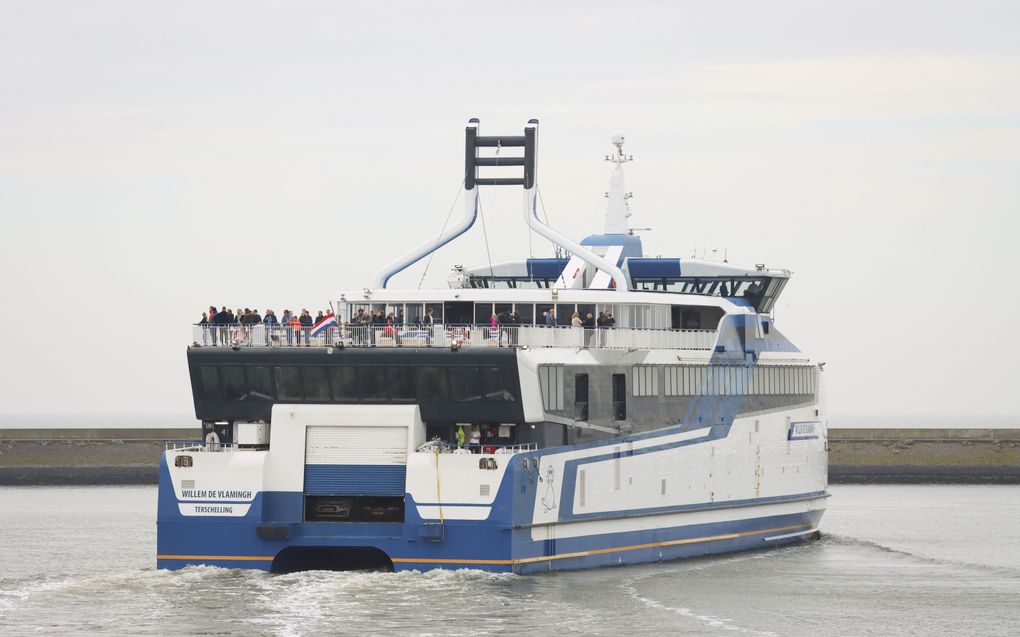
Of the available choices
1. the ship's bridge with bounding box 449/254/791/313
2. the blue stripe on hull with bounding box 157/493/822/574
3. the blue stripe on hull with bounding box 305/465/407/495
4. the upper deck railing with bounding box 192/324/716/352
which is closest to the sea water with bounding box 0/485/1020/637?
the blue stripe on hull with bounding box 157/493/822/574

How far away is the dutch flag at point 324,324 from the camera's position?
113ft

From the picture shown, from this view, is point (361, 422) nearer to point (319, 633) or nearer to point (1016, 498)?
point (319, 633)

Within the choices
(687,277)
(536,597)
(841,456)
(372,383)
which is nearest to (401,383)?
(372,383)

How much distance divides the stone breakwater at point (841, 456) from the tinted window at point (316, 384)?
3883cm

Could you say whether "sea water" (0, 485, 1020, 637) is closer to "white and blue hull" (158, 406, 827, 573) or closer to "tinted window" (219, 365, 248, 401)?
"white and blue hull" (158, 406, 827, 573)

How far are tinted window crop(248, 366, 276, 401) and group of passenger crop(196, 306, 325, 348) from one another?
0.57 metres

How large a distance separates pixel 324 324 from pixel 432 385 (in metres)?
2.81

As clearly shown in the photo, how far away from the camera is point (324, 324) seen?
3472 centimetres

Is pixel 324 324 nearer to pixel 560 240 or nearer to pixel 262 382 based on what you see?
pixel 262 382

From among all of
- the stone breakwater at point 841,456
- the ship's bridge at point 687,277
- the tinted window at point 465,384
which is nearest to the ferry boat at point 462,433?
the tinted window at point 465,384

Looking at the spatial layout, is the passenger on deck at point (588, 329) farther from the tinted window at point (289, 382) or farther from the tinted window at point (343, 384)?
the tinted window at point (289, 382)

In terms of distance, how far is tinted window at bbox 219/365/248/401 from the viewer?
3441 cm

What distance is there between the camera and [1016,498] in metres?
66.2

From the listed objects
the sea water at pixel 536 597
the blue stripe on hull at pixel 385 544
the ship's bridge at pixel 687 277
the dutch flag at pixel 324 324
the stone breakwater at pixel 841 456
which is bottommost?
the sea water at pixel 536 597
